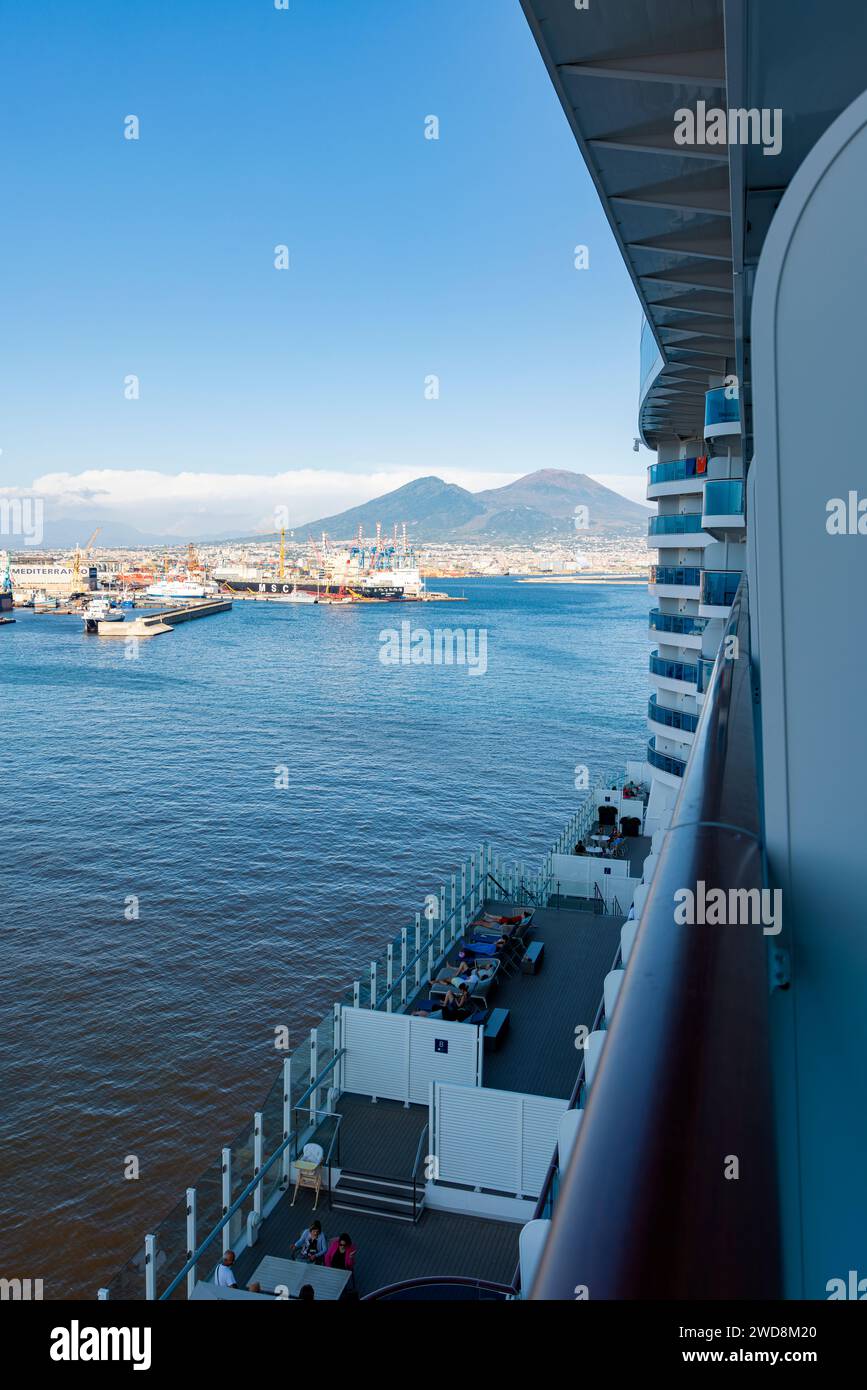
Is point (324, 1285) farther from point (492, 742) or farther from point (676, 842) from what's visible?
point (492, 742)

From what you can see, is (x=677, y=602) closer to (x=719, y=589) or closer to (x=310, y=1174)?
(x=719, y=589)

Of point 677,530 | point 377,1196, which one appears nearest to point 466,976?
point 377,1196

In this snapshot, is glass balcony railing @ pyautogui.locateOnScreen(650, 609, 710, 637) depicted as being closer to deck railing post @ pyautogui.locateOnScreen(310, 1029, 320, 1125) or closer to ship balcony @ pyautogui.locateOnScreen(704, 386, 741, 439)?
ship balcony @ pyautogui.locateOnScreen(704, 386, 741, 439)

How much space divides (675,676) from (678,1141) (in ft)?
65.0

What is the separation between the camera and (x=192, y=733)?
38500 millimetres

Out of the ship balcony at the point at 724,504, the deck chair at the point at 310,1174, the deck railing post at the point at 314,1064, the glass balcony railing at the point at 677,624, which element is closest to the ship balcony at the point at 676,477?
the glass balcony railing at the point at 677,624

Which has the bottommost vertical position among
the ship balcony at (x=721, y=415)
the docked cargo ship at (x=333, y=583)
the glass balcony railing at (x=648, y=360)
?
the ship balcony at (x=721, y=415)

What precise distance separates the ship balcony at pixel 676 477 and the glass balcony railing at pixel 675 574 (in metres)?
1.52

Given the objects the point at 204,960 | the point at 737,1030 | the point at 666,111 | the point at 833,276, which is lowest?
the point at 204,960

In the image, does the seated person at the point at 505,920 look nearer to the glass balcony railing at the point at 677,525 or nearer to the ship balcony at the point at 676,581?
the ship balcony at the point at 676,581

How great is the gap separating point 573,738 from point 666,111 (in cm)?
3441

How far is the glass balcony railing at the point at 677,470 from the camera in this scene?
20.3 m

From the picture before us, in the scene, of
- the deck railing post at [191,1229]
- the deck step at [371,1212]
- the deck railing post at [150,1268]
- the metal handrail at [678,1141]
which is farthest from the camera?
the deck step at [371,1212]

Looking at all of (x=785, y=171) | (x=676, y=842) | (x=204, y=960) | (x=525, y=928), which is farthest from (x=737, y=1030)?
(x=204, y=960)
